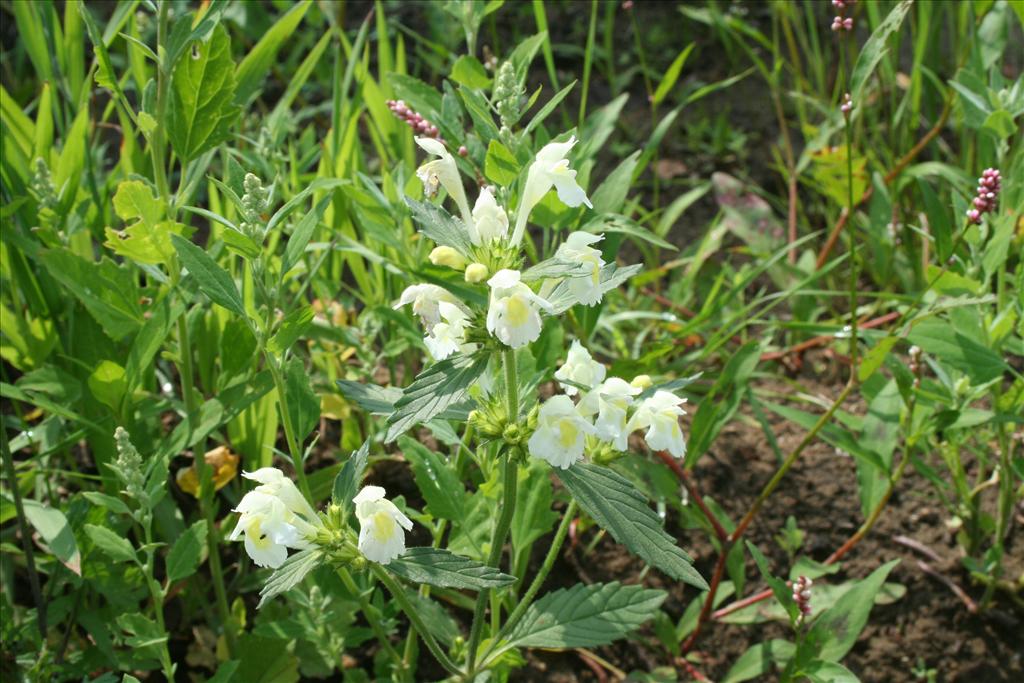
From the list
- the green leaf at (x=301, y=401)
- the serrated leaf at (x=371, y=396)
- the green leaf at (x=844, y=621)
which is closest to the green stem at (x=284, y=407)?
the green leaf at (x=301, y=401)

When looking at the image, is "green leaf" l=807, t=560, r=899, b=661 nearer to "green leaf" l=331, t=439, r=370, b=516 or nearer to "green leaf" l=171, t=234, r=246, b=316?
"green leaf" l=331, t=439, r=370, b=516

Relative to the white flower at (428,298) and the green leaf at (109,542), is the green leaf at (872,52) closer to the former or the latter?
the white flower at (428,298)

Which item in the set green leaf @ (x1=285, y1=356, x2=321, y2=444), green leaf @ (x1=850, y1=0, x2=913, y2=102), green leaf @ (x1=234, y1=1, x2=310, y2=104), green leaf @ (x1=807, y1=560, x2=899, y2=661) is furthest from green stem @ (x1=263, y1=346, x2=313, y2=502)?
green leaf @ (x1=850, y1=0, x2=913, y2=102)

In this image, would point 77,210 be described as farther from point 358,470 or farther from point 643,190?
point 643,190

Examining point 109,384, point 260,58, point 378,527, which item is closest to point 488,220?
point 378,527

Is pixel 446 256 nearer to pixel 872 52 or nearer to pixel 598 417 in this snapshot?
pixel 598 417

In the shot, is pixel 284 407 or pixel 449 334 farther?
pixel 284 407

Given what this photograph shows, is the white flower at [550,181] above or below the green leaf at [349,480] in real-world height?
above
